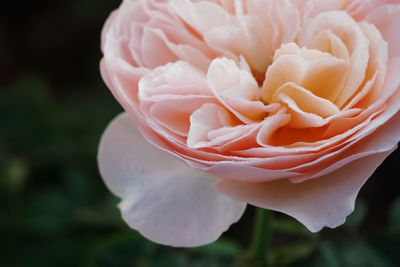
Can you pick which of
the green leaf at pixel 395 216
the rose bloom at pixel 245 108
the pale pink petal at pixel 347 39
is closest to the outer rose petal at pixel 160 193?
the rose bloom at pixel 245 108

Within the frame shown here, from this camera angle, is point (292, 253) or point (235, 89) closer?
point (235, 89)

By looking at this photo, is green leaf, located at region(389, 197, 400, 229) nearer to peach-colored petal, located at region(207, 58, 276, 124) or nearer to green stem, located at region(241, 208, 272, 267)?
green stem, located at region(241, 208, 272, 267)

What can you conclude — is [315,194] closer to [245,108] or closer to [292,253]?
[245,108]

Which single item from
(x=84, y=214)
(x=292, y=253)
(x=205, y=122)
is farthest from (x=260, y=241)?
(x=84, y=214)

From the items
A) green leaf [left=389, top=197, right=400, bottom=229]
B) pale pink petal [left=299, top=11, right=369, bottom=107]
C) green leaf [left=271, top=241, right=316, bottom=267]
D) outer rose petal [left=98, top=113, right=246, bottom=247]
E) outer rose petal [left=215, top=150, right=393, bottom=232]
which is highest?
pale pink petal [left=299, top=11, right=369, bottom=107]

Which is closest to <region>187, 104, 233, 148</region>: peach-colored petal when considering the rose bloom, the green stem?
the rose bloom

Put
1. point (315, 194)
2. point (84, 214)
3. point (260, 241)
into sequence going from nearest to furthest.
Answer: point (315, 194), point (260, 241), point (84, 214)

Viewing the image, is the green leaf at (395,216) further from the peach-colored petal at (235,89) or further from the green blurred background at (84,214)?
the peach-colored petal at (235,89)
